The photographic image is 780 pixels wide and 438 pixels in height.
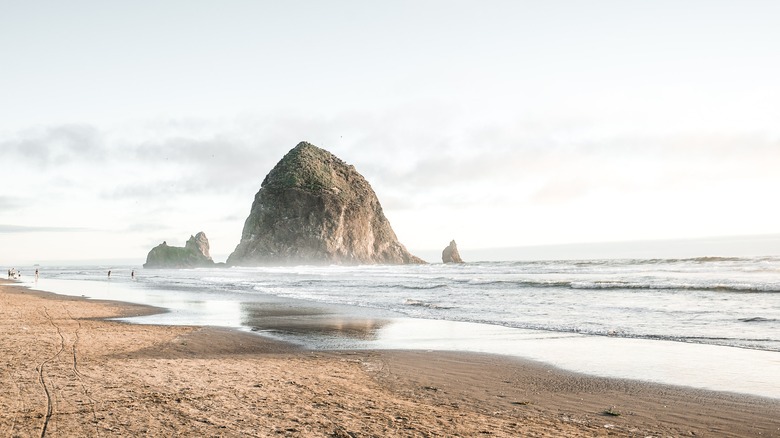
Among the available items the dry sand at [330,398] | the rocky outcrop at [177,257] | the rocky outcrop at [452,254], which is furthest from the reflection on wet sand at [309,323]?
the rocky outcrop at [177,257]

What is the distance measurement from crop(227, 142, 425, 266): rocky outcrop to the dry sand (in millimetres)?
114383

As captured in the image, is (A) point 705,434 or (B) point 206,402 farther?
(B) point 206,402

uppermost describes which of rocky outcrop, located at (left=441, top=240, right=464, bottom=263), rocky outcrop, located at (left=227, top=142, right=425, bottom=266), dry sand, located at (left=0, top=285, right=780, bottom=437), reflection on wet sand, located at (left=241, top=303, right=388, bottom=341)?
rocky outcrop, located at (left=227, top=142, right=425, bottom=266)

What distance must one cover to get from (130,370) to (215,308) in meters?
16.5

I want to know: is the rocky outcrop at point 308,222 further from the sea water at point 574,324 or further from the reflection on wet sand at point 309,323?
the reflection on wet sand at point 309,323

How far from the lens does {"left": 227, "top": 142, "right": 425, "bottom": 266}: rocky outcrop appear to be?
129 meters

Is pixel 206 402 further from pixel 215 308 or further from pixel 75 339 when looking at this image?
pixel 215 308

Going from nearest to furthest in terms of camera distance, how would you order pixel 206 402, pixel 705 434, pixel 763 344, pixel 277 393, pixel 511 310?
pixel 705 434 → pixel 206 402 → pixel 277 393 → pixel 763 344 → pixel 511 310

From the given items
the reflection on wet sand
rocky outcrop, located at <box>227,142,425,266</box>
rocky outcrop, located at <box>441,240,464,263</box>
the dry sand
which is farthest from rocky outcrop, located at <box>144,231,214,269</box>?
the dry sand

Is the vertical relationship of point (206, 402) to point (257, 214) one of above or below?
below

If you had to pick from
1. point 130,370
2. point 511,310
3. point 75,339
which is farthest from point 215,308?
point 130,370

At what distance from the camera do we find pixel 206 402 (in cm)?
764

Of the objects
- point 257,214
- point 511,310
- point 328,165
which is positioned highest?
point 328,165

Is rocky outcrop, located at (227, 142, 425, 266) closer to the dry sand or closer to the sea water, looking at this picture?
the sea water
